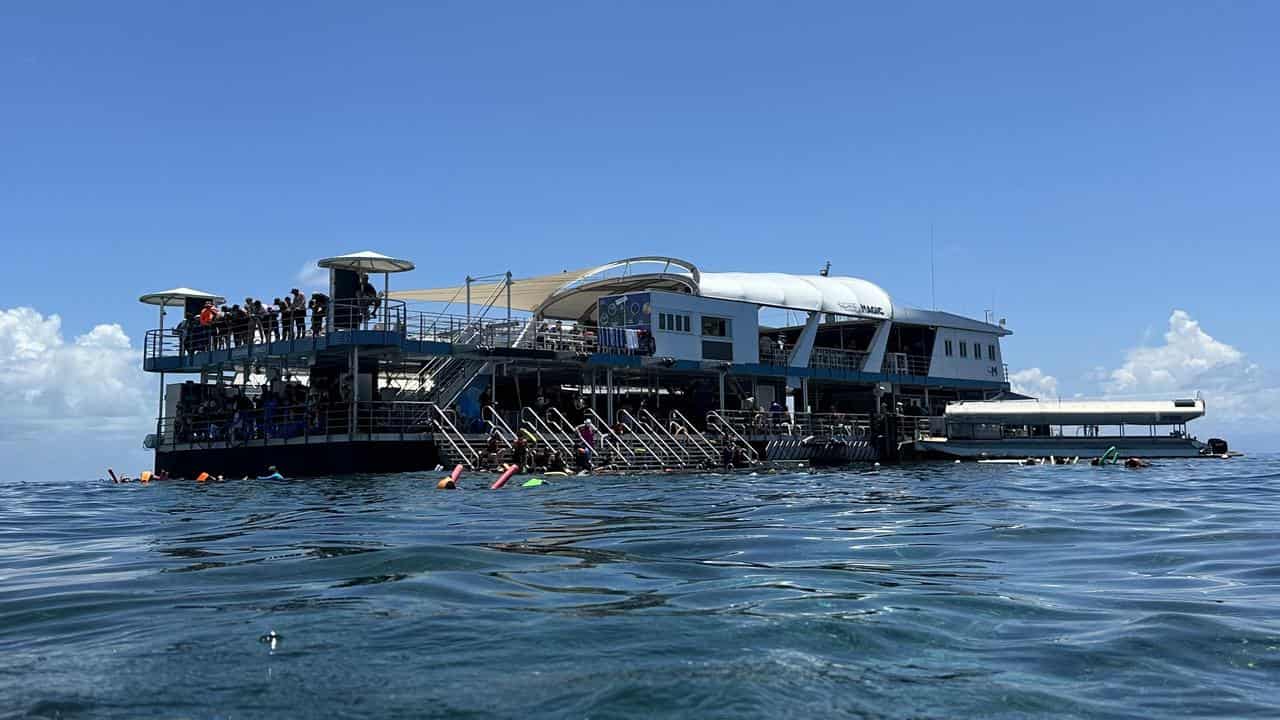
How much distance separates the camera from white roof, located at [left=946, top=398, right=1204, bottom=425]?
139 ft

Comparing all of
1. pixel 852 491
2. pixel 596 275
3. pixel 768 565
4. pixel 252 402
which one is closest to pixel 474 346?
pixel 252 402

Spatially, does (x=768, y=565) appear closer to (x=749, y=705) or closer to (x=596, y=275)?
(x=749, y=705)

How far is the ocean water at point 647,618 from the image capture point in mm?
4879

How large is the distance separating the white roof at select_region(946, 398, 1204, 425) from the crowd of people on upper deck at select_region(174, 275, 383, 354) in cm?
2426

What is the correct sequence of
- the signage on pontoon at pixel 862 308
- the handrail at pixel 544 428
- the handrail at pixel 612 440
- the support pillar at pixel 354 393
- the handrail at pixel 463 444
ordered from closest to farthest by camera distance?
1. the handrail at pixel 463 444
2. the support pillar at pixel 354 393
3. the handrail at pixel 544 428
4. the handrail at pixel 612 440
5. the signage on pontoon at pixel 862 308

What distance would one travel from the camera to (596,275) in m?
44.7

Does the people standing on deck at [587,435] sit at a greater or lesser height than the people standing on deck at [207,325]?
lesser

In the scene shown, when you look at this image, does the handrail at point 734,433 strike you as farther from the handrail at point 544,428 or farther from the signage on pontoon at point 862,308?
the signage on pontoon at point 862,308

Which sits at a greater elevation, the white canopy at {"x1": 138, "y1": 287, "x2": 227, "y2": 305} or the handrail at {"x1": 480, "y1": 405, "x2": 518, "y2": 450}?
the white canopy at {"x1": 138, "y1": 287, "x2": 227, "y2": 305}

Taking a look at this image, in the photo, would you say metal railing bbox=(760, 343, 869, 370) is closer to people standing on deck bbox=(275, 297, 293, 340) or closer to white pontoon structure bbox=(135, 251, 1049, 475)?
white pontoon structure bbox=(135, 251, 1049, 475)

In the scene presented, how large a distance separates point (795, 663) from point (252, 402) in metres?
34.0

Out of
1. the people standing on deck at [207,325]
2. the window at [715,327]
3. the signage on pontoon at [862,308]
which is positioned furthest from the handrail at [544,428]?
the signage on pontoon at [862,308]

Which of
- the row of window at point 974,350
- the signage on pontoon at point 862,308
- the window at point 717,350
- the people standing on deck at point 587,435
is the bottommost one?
the people standing on deck at point 587,435

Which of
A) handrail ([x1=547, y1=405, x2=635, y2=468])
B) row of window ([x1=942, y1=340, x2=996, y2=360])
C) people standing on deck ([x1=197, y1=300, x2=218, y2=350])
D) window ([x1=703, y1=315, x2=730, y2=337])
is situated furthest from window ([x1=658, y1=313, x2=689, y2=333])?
row of window ([x1=942, y1=340, x2=996, y2=360])
